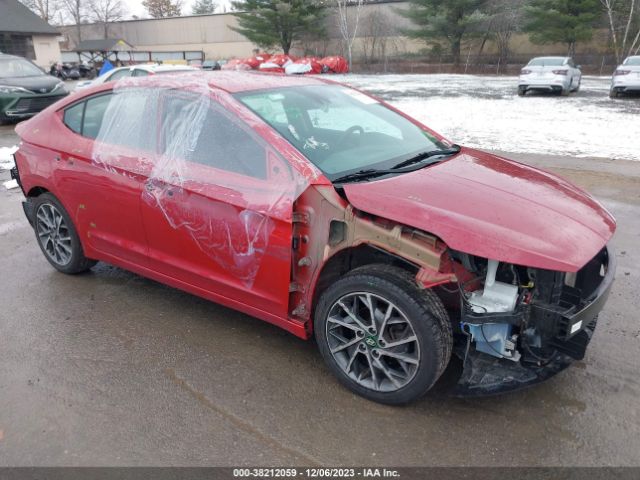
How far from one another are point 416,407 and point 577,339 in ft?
2.97

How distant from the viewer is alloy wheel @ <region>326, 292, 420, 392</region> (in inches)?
103

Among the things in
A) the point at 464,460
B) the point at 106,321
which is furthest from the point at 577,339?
the point at 106,321

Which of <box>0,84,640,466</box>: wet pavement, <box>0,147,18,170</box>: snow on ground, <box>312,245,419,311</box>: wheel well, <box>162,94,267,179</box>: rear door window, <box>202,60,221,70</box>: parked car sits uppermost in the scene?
<box>202,60,221,70</box>: parked car

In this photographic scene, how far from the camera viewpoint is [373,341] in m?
2.72

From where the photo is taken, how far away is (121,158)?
138 inches


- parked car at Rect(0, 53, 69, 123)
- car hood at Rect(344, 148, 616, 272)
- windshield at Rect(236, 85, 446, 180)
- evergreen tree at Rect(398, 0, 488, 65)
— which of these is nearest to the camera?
car hood at Rect(344, 148, 616, 272)

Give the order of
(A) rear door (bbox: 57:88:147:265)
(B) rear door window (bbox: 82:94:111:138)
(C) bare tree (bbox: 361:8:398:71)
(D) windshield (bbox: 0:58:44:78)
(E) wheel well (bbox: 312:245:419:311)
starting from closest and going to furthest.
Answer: (E) wheel well (bbox: 312:245:419:311), (A) rear door (bbox: 57:88:147:265), (B) rear door window (bbox: 82:94:111:138), (D) windshield (bbox: 0:58:44:78), (C) bare tree (bbox: 361:8:398:71)

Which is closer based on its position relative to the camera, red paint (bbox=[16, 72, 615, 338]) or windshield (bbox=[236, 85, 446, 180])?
red paint (bbox=[16, 72, 615, 338])

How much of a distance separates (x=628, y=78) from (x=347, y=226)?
18.0 m

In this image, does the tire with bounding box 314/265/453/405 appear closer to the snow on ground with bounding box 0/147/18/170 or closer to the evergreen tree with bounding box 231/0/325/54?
the snow on ground with bounding box 0/147/18/170

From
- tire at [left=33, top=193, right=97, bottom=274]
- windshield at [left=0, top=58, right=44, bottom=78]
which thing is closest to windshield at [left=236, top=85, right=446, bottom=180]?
tire at [left=33, top=193, right=97, bottom=274]

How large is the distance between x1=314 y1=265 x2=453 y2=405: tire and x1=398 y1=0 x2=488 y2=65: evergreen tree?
34.7 metres

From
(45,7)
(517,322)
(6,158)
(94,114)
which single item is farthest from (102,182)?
(45,7)

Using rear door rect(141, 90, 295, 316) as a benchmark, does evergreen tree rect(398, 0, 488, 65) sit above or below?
above
